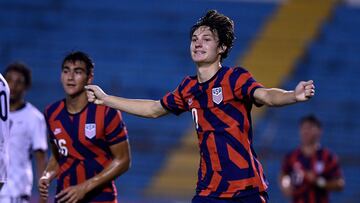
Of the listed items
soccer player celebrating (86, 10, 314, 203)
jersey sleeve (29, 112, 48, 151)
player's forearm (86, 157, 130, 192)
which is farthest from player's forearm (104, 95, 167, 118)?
jersey sleeve (29, 112, 48, 151)

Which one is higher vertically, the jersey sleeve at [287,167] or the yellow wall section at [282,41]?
the yellow wall section at [282,41]

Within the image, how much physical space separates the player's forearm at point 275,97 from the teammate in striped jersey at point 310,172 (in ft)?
15.5

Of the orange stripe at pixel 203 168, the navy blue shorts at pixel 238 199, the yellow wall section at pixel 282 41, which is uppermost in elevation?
the yellow wall section at pixel 282 41

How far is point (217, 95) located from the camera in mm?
5383

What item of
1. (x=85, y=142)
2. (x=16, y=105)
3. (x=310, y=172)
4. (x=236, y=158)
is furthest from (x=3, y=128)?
(x=310, y=172)

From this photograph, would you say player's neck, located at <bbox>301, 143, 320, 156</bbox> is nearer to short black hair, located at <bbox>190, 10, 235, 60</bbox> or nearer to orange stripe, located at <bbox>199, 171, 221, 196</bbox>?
short black hair, located at <bbox>190, 10, 235, 60</bbox>

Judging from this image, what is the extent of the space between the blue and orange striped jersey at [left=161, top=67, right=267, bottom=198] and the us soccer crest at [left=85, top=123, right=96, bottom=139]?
48.8 inches

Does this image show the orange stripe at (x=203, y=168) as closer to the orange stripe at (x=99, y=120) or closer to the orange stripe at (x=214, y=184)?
the orange stripe at (x=214, y=184)

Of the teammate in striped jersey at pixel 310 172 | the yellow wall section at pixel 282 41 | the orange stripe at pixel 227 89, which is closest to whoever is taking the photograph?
the orange stripe at pixel 227 89

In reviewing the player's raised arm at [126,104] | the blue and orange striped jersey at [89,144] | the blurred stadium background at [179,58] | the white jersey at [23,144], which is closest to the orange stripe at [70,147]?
the blue and orange striped jersey at [89,144]

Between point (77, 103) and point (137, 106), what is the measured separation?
0.96 m

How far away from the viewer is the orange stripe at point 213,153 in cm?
540

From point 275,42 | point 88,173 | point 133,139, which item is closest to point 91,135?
point 88,173

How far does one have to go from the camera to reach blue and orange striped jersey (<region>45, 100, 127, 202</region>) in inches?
253
